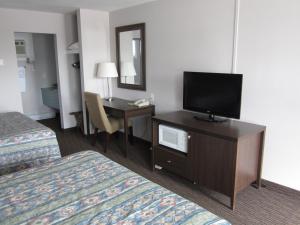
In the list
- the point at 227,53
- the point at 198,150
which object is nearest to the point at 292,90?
the point at 227,53

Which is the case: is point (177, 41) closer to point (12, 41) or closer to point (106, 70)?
point (106, 70)

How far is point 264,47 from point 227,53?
42cm

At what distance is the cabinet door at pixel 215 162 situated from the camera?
238cm

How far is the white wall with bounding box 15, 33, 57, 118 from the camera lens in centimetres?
569

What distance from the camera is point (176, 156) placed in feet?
9.57

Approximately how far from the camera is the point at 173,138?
293cm

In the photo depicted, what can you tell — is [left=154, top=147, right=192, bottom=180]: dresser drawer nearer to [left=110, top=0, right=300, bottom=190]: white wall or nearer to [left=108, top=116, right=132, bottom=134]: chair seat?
[left=110, top=0, right=300, bottom=190]: white wall

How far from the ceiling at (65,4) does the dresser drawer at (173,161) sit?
87.7 inches

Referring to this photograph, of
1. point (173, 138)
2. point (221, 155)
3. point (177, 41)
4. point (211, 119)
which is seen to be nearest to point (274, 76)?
point (211, 119)

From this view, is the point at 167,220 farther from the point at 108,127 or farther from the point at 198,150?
the point at 108,127

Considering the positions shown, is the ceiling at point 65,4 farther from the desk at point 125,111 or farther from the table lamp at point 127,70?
the desk at point 125,111

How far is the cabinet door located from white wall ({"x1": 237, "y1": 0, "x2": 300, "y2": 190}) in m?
0.63

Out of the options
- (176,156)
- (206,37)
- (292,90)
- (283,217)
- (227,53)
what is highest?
(206,37)

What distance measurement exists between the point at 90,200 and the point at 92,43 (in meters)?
3.51
